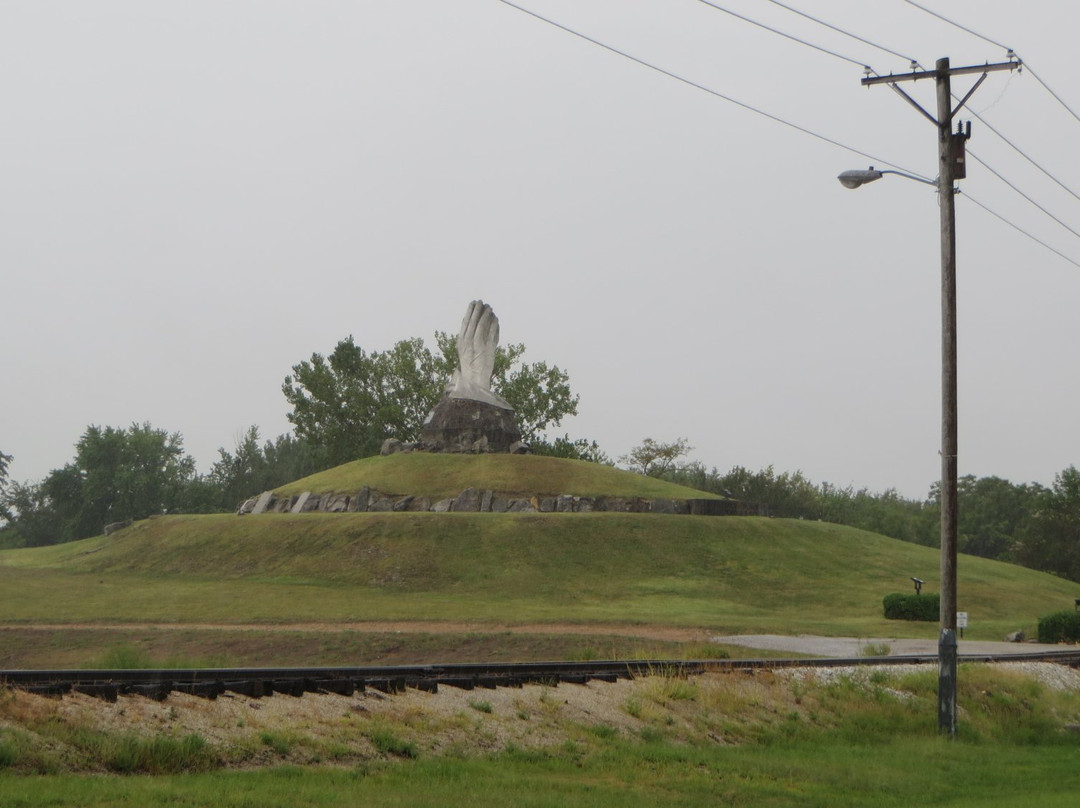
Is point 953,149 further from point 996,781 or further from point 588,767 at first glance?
point 588,767

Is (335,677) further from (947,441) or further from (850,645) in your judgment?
(850,645)

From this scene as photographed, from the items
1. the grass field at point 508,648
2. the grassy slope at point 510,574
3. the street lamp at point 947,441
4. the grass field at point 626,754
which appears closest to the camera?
the grass field at point 626,754

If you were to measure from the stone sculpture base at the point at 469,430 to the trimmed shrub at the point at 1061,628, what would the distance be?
1468 inches

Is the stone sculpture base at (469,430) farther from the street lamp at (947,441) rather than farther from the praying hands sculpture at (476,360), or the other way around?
the street lamp at (947,441)

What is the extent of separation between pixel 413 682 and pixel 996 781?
289 inches

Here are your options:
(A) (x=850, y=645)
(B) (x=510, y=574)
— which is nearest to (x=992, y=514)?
(B) (x=510, y=574)

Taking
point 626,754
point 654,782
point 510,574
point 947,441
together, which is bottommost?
point 654,782

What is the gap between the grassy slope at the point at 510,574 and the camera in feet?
120

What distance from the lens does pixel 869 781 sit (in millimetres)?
13383

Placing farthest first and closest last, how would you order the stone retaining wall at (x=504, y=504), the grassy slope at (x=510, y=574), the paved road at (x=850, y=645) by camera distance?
1. the stone retaining wall at (x=504, y=504)
2. the grassy slope at (x=510, y=574)
3. the paved road at (x=850, y=645)

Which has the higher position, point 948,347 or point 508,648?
point 948,347

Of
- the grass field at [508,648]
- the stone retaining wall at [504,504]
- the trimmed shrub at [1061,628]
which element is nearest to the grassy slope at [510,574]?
the grass field at [508,648]

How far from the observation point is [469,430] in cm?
6550

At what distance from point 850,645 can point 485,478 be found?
31.9 metres
